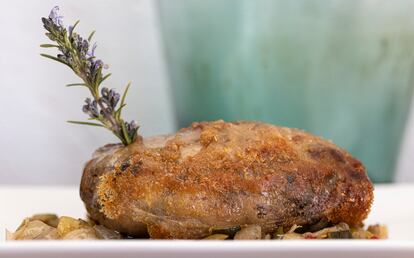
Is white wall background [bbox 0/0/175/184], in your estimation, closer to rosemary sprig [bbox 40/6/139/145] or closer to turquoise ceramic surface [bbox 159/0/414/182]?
turquoise ceramic surface [bbox 159/0/414/182]

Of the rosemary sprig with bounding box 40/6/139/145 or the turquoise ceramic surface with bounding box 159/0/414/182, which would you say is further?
the turquoise ceramic surface with bounding box 159/0/414/182

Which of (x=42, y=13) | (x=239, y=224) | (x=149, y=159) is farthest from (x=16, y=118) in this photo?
(x=239, y=224)

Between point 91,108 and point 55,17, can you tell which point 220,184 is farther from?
point 55,17

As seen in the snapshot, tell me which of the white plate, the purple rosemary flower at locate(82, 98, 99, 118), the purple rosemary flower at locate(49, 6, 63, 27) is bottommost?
the white plate

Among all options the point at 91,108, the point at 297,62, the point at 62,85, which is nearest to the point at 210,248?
the point at 91,108

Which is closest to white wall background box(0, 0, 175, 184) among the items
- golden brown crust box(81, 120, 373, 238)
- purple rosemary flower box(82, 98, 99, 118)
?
purple rosemary flower box(82, 98, 99, 118)

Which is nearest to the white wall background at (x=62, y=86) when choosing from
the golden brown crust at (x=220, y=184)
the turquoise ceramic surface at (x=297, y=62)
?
the turquoise ceramic surface at (x=297, y=62)

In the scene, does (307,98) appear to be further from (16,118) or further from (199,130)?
(16,118)
